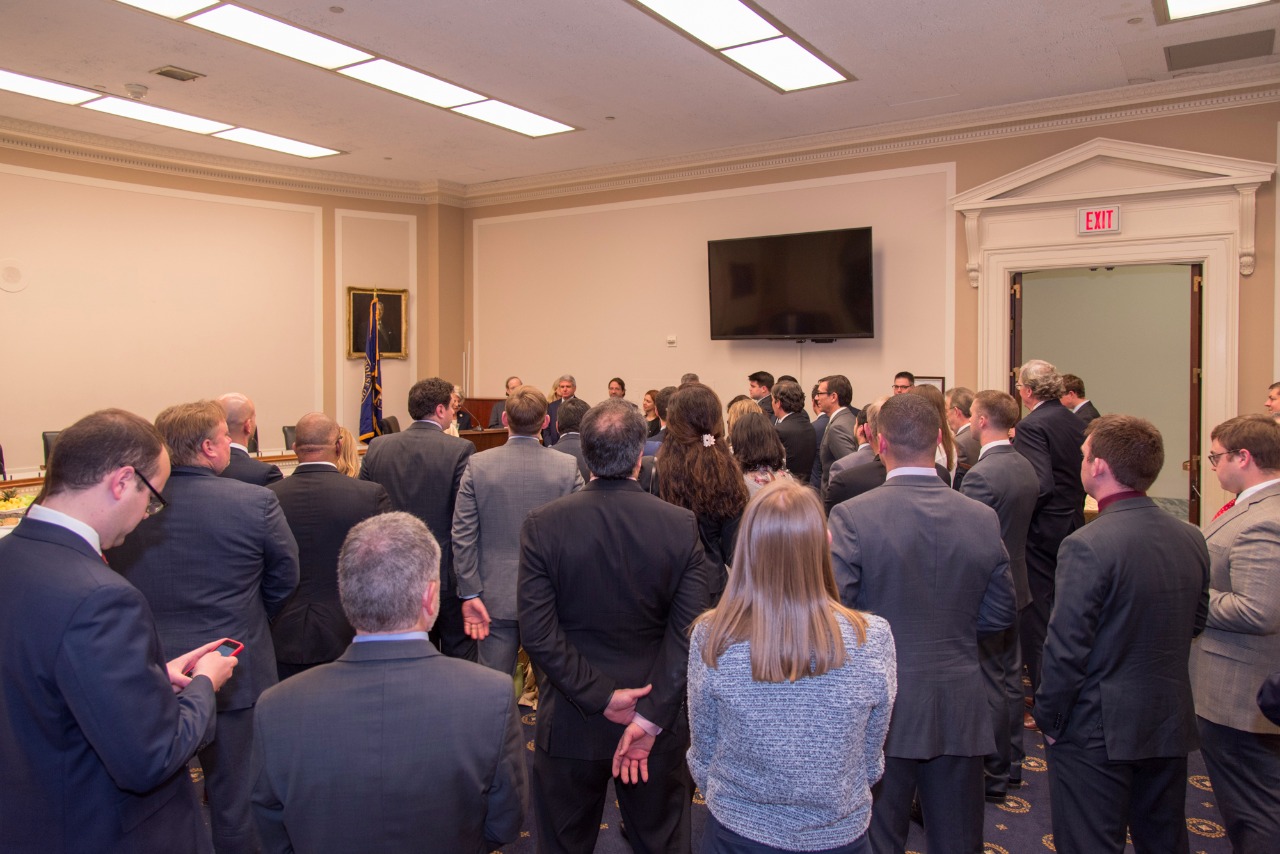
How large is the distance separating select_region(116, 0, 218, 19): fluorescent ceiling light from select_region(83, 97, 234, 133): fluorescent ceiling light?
7.65ft

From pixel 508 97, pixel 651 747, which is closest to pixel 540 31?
pixel 508 97

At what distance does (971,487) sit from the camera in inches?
136

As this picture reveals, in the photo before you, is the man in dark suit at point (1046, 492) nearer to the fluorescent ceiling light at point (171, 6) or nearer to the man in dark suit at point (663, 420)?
the man in dark suit at point (663, 420)

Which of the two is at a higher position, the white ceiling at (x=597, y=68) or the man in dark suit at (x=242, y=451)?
the white ceiling at (x=597, y=68)

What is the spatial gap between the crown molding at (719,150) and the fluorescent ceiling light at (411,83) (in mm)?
2747

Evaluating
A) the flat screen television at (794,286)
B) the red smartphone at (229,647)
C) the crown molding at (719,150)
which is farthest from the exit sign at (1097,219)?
the red smartphone at (229,647)

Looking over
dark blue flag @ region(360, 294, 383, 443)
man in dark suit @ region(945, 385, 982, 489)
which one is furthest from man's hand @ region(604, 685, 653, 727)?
dark blue flag @ region(360, 294, 383, 443)

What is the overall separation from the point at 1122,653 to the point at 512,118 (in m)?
7.23

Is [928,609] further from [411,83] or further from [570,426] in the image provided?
[411,83]

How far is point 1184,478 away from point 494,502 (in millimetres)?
9969

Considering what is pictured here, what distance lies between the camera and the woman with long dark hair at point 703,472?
9.99 ft

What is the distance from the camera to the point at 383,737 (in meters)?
1.57

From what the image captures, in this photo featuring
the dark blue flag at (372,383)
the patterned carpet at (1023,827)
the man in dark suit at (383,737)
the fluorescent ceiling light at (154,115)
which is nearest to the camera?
the man in dark suit at (383,737)

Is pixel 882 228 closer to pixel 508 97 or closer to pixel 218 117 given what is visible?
pixel 508 97
